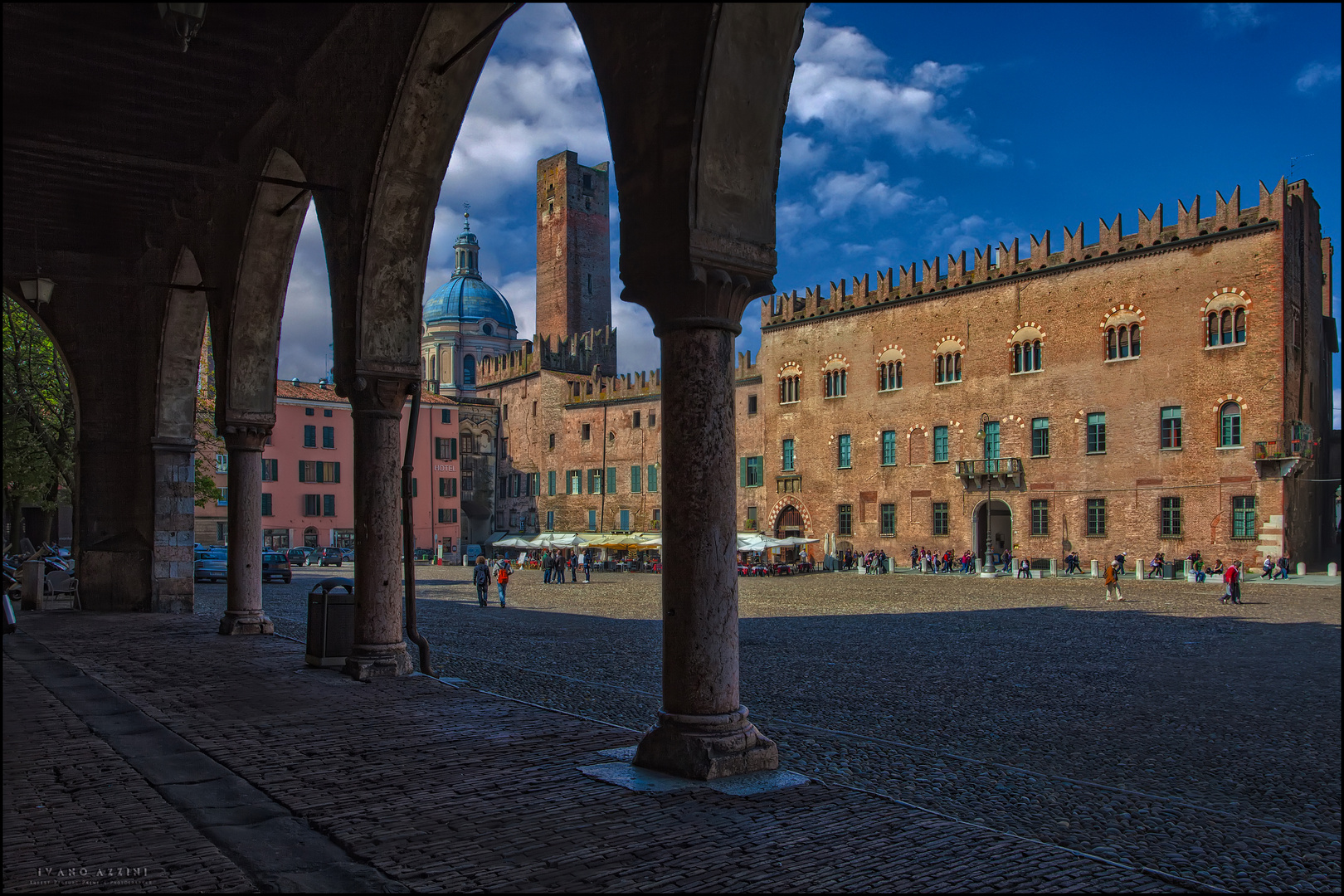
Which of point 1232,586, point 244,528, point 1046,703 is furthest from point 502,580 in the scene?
point 1232,586

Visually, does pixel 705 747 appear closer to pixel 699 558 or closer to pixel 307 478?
pixel 699 558

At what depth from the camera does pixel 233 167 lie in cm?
1116

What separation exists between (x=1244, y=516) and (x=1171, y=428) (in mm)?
3288

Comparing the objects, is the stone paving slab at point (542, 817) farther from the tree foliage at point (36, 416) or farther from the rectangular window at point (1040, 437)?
the rectangular window at point (1040, 437)

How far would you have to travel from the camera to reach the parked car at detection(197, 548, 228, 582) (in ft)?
97.0

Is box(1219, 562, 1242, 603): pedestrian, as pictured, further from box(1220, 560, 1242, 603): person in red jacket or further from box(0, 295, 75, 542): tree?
box(0, 295, 75, 542): tree

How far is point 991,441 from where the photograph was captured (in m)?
35.3

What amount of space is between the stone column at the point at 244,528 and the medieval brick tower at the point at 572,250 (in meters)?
51.6

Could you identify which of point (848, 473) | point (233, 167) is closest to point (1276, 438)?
point (848, 473)

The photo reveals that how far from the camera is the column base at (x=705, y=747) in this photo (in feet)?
16.5

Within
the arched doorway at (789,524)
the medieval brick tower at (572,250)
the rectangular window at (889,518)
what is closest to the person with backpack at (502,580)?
the rectangular window at (889,518)

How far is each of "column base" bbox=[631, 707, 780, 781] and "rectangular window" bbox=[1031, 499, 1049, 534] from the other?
30.8m

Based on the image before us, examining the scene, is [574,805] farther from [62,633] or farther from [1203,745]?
[62,633]

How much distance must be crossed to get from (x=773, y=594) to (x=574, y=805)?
22.0 m
